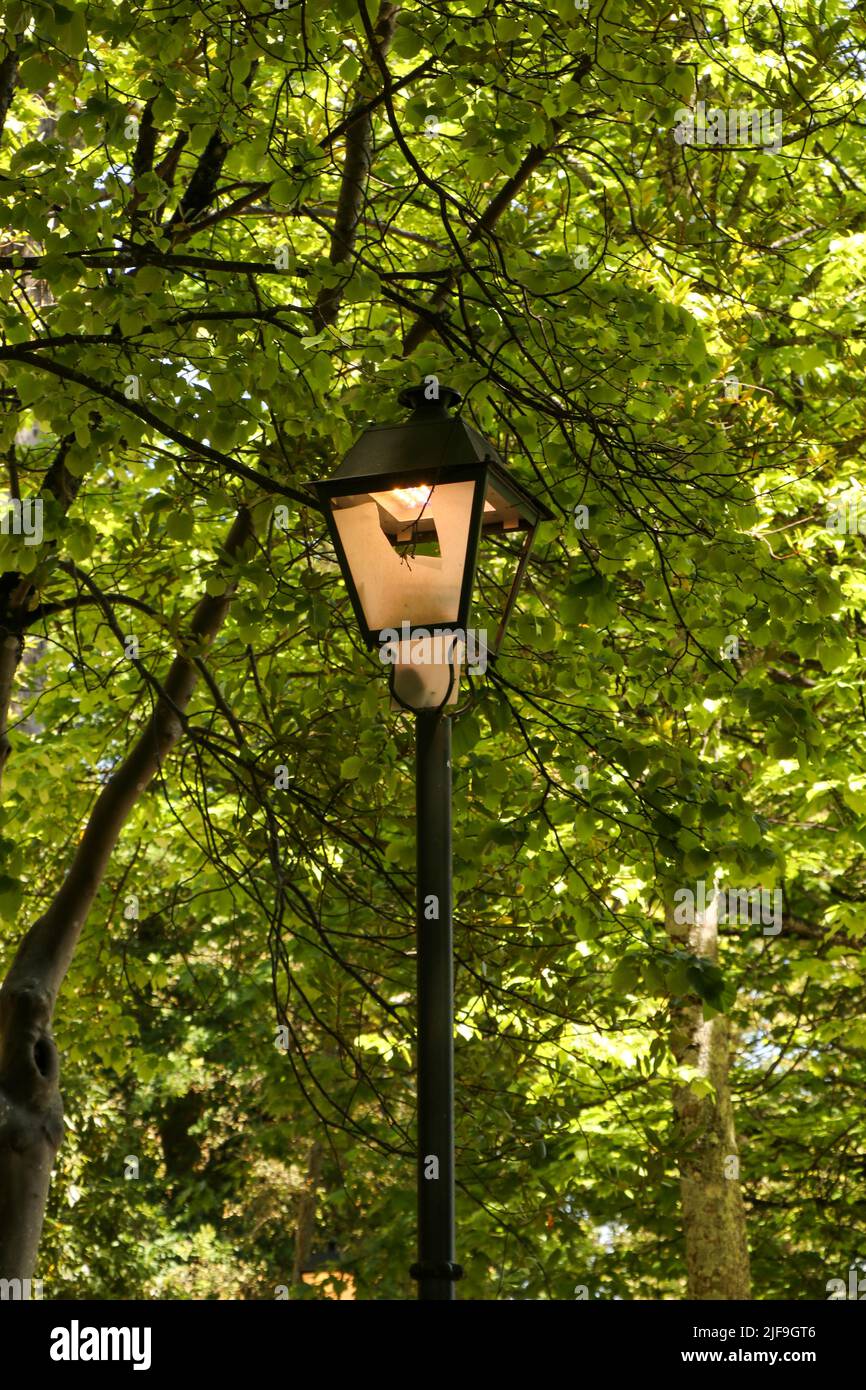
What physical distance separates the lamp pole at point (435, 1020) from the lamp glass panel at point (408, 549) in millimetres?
285

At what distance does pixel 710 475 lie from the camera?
5.39 metres

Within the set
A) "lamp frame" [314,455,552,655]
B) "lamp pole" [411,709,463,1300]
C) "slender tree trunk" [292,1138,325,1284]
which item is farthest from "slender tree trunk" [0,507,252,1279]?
"slender tree trunk" [292,1138,325,1284]

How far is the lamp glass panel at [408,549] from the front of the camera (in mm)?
3607

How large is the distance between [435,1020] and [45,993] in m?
3.41

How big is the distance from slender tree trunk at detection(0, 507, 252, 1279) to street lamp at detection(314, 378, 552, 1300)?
1.71 m

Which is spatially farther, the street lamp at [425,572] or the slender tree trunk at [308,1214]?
the slender tree trunk at [308,1214]

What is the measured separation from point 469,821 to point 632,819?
1.00 metres

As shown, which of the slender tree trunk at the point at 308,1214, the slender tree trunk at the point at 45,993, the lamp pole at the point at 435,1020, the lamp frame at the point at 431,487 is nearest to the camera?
the lamp pole at the point at 435,1020

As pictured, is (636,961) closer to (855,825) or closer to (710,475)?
(710,475)

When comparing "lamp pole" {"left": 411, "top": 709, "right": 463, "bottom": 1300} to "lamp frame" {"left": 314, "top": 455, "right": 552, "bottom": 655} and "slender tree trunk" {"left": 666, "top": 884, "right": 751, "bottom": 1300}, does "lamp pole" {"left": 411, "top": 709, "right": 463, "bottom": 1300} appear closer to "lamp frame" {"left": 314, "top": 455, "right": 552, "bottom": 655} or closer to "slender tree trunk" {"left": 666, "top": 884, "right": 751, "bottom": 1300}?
"lamp frame" {"left": 314, "top": 455, "right": 552, "bottom": 655}

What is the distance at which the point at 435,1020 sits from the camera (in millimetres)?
3293

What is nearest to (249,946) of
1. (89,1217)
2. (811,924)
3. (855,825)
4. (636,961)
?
(811,924)

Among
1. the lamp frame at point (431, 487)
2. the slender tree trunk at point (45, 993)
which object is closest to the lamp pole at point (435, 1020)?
the lamp frame at point (431, 487)

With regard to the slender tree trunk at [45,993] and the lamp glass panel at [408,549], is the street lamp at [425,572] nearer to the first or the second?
the lamp glass panel at [408,549]
